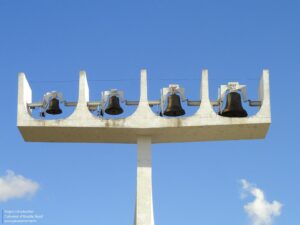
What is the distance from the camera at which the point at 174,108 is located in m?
28.9

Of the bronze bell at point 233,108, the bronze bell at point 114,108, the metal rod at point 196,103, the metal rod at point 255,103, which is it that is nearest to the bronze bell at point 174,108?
the metal rod at point 196,103

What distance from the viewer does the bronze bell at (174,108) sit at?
28875mm

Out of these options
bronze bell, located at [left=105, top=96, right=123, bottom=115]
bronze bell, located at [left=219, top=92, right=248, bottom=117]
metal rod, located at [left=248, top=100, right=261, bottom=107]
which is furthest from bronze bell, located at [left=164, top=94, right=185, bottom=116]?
metal rod, located at [left=248, top=100, right=261, bottom=107]

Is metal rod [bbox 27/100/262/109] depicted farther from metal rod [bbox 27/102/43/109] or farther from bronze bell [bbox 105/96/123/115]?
bronze bell [bbox 105/96/123/115]

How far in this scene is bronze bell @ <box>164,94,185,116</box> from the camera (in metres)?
28.9

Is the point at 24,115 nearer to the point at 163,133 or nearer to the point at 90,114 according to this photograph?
the point at 90,114

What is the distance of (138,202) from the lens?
27.8 metres

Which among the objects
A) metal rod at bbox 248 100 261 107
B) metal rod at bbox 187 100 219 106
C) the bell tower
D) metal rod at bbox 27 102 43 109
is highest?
metal rod at bbox 27 102 43 109

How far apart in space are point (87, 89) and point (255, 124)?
5.60 metres

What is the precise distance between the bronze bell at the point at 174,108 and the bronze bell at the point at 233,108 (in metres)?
1.36

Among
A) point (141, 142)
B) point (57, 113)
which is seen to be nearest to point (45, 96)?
point (57, 113)

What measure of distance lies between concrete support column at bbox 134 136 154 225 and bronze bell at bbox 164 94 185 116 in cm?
119

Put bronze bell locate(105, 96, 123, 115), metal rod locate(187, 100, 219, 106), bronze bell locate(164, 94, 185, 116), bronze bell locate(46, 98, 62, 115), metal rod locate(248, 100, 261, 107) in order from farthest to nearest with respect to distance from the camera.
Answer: bronze bell locate(46, 98, 62, 115), bronze bell locate(105, 96, 123, 115), bronze bell locate(164, 94, 185, 116), metal rod locate(187, 100, 219, 106), metal rod locate(248, 100, 261, 107)

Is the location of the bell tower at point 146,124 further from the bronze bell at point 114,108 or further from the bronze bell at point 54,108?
the bronze bell at point 54,108
